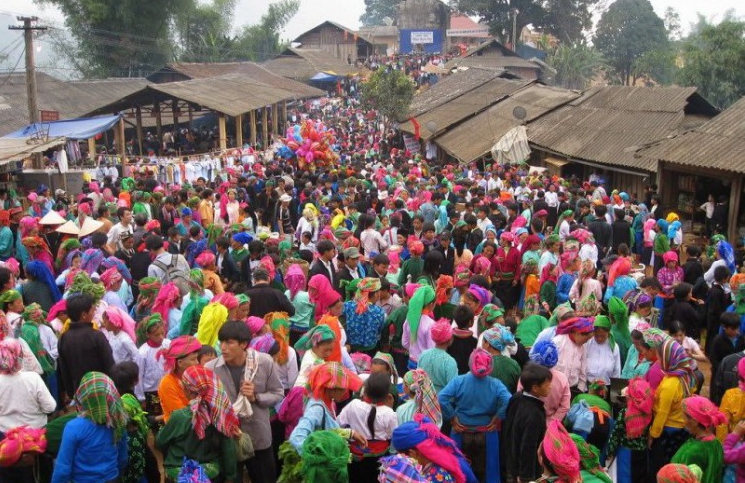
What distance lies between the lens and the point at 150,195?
480 inches

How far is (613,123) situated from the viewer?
2023cm

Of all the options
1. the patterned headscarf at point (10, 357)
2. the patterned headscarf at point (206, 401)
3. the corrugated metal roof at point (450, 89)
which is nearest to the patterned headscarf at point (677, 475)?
the patterned headscarf at point (206, 401)

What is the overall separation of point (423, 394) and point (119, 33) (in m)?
45.1

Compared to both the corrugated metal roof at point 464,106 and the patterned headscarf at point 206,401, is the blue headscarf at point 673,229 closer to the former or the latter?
the patterned headscarf at point 206,401

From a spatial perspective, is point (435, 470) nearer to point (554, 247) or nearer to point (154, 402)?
point (154, 402)

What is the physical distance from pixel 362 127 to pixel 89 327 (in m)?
30.4

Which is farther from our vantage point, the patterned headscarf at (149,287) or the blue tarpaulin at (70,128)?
the blue tarpaulin at (70,128)

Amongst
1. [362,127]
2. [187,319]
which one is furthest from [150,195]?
[362,127]

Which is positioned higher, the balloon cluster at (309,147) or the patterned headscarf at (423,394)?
the balloon cluster at (309,147)

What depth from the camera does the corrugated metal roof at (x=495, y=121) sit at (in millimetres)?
23688

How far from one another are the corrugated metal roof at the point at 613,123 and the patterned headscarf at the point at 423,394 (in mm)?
13197

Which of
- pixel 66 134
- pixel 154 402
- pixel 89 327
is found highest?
pixel 66 134

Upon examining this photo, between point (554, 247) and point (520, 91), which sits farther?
point (520, 91)

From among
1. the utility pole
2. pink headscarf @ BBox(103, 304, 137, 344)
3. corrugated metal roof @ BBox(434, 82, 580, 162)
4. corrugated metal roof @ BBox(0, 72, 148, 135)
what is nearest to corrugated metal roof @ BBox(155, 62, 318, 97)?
corrugated metal roof @ BBox(0, 72, 148, 135)
